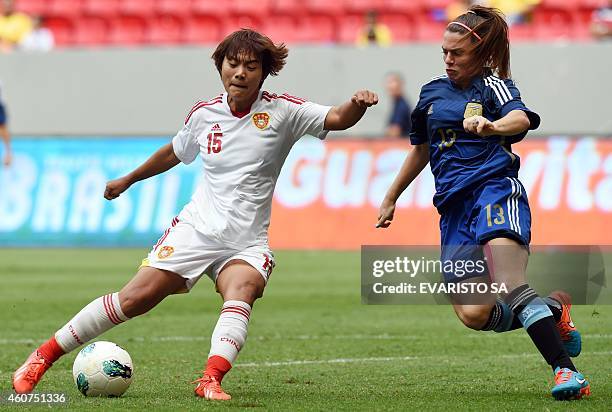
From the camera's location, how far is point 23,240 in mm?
17562

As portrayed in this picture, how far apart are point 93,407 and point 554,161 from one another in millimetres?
11697

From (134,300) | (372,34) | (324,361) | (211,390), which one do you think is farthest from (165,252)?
(372,34)

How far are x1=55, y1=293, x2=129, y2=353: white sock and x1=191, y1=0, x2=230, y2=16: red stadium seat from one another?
57.6 feet

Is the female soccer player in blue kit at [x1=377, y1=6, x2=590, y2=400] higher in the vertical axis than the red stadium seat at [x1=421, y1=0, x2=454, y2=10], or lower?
lower

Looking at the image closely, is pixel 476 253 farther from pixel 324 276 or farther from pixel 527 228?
pixel 324 276

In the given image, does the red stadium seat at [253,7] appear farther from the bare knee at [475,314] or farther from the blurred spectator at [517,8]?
the bare knee at [475,314]

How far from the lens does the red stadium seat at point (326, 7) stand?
2339cm

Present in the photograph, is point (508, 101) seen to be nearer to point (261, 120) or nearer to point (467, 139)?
point (467, 139)

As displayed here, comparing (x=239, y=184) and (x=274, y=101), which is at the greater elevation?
(x=274, y=101)

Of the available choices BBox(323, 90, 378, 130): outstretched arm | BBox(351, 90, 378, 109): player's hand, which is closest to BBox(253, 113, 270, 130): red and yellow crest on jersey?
BBox(323, 90, 378, 130): outstretched arm

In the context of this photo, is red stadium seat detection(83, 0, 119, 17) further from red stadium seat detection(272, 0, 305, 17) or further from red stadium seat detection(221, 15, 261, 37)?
red stadium seat detection(272, 0, 305, 17)

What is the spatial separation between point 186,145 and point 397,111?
12876 millimetres

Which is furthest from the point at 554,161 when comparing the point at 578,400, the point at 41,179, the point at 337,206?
the point at 578,400

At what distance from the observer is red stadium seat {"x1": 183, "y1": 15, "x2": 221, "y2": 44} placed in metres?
23.8
